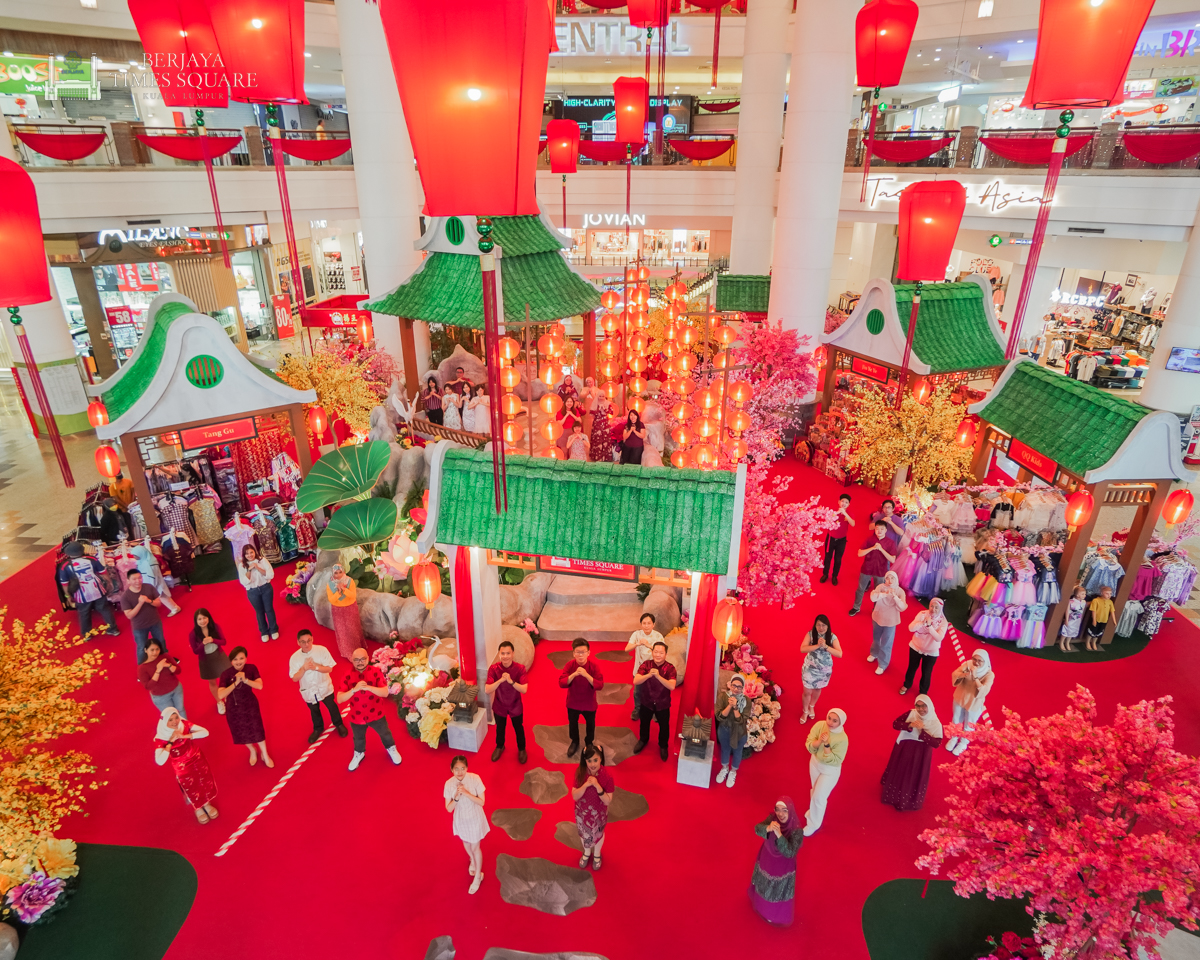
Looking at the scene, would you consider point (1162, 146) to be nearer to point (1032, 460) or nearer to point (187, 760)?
point (1032, 460)

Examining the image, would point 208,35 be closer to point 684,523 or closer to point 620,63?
point 684,523

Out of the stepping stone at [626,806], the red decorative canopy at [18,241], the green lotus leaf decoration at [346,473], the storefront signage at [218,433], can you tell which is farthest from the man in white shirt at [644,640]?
the storefront signage at [218,433]

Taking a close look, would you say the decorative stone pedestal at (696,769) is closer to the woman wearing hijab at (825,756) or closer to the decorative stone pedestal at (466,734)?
the woman wearing hijab at (825,756)

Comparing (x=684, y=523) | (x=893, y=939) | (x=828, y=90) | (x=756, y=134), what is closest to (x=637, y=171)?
(x=756, y=134)

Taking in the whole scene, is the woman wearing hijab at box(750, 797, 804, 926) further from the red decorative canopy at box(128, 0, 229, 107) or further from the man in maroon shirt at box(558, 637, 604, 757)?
the red decorative canopy at box(128, 0, 229, 107)

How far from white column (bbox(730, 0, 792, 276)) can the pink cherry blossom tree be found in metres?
15.5

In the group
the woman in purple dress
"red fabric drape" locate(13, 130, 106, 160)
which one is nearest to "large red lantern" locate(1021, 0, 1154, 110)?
the woman in purple dress

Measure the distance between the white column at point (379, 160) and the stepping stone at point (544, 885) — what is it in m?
10.8

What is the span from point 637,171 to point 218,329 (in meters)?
13.4

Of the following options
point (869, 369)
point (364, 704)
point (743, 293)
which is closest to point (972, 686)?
point (364, 704)

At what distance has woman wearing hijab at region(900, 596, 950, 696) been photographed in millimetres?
7711

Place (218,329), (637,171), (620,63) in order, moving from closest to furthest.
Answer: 1. (218,329)
2. (637,171)
3. (620,63)

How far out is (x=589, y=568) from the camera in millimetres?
6934

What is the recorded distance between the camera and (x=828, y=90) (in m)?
13.8
